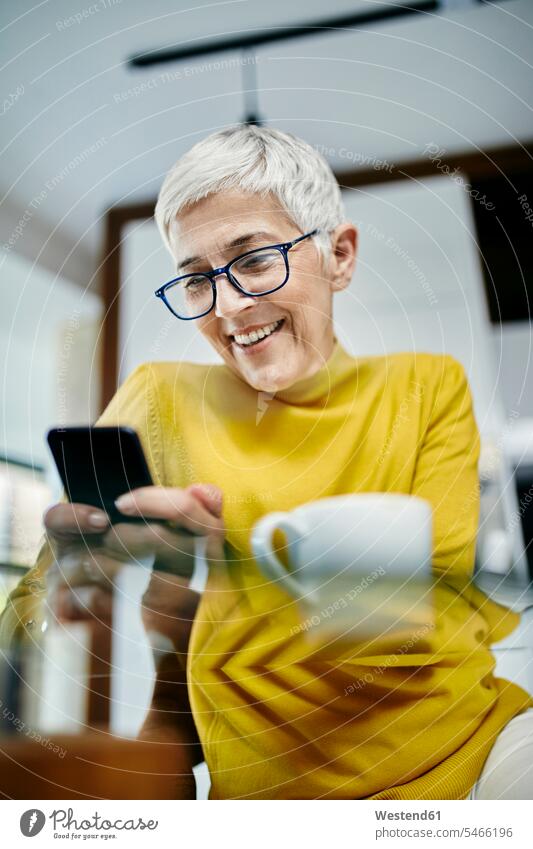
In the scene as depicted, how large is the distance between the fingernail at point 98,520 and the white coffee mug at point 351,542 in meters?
0.14

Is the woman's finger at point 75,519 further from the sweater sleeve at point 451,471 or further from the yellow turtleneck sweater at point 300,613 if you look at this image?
the sweater sleeve at point 451,471

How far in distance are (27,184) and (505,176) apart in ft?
1.44

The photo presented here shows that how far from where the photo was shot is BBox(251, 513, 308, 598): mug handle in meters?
0.56

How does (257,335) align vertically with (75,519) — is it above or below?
above

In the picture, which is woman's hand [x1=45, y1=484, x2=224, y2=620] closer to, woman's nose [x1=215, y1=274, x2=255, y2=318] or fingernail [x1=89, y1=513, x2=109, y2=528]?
fingernail [x1=89, y1=513, x2=109, y2=528]

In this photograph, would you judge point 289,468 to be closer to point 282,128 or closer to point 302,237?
point 302,237

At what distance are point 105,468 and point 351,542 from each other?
0.21 m

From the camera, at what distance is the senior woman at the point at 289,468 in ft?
1.76

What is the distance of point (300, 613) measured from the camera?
1.83 feet

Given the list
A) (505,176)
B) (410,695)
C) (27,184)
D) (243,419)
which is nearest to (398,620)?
(410,695)
